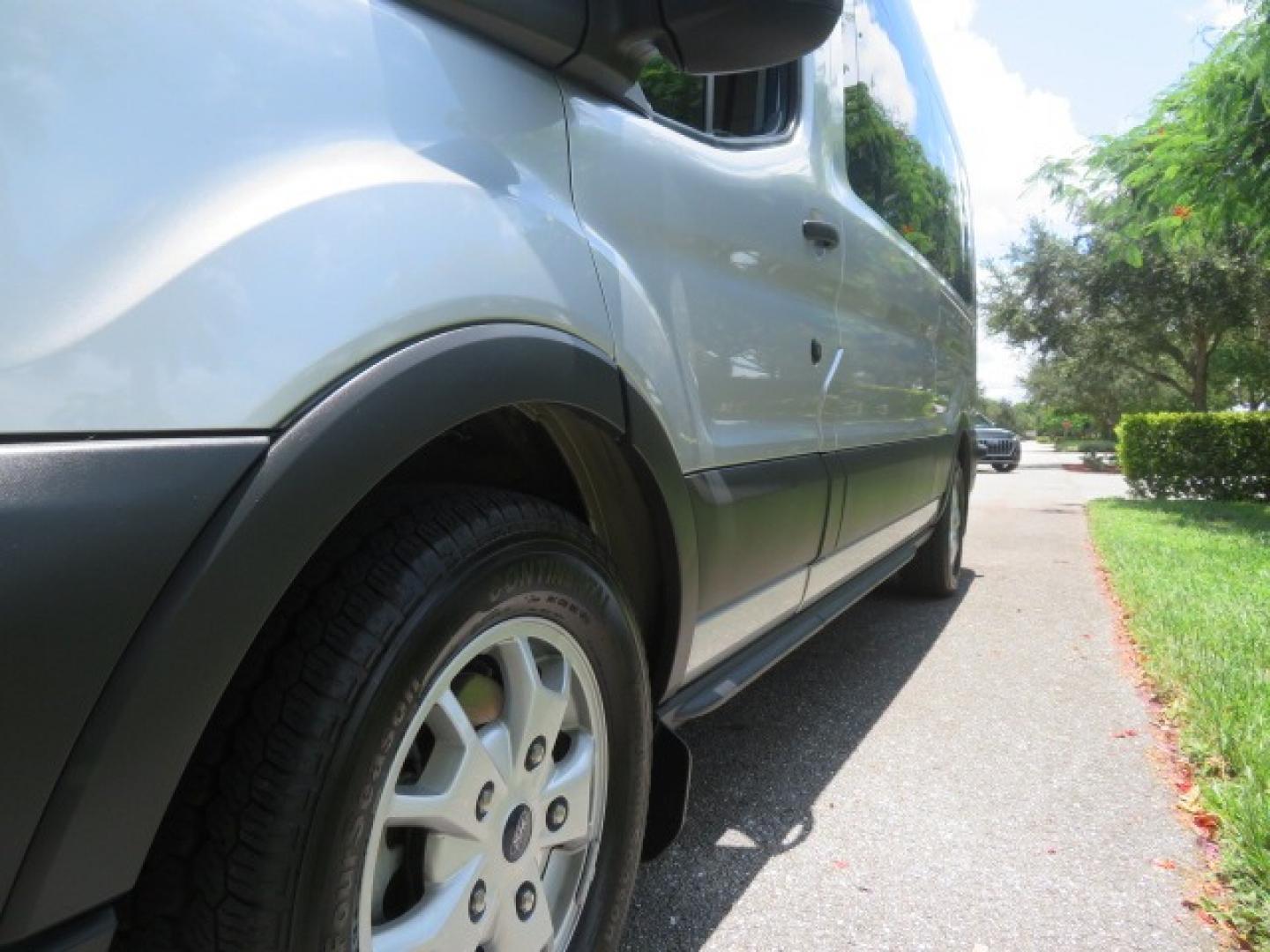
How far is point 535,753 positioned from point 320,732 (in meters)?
0.43

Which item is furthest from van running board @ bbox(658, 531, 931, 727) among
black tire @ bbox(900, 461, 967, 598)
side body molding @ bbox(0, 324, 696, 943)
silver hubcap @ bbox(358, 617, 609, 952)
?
black tire @ bbox(900, 461, 967, 598)

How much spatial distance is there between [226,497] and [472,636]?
1.37 feet

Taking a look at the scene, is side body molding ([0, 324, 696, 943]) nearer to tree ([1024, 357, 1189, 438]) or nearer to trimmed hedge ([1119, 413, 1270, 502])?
trimmed hedge ([1119, 413, 1270, 502])

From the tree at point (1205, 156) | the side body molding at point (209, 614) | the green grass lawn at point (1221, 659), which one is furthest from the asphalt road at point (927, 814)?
the tree at point (1205, 156)

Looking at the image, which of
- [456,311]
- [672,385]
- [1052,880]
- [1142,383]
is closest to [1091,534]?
[1052,880]

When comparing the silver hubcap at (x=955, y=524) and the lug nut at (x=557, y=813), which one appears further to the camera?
the silver hubcap at (x=955, y=524)

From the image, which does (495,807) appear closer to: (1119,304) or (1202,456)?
(1202,456)

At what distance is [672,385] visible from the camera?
166 cm

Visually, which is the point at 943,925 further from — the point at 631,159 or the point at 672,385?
the point at 631,159

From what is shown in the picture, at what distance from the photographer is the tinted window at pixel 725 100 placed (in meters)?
1.87

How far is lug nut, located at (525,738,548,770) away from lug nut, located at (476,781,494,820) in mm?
82

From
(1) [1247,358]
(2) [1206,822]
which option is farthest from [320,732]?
(1) [1247,358]

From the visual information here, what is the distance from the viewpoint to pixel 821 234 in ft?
7.59

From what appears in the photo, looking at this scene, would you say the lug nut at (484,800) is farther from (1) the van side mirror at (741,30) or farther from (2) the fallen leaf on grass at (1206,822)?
(2) the fallen leaf on grass at (1206,822)
